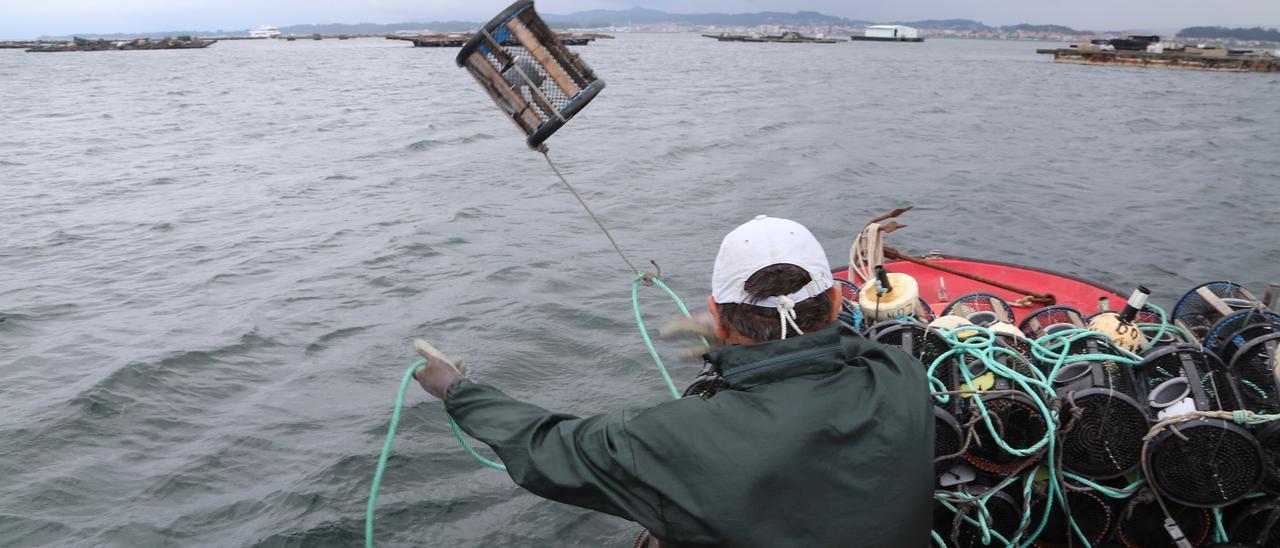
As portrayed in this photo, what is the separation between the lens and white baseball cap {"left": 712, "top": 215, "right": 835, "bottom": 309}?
90.7 inches

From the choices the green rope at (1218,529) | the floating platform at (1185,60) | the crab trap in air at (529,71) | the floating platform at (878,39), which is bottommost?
the green rope at (1218,529)

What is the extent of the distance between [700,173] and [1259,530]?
15603 mm

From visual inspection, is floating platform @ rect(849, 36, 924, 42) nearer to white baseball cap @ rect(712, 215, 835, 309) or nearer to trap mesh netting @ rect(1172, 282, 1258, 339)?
trap mesh netting @ rect(1172, 282, 1258, 339)

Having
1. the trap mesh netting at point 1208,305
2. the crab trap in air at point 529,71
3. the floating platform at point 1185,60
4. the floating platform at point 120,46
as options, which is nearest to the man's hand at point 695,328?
the crab trap in air at point 529,71

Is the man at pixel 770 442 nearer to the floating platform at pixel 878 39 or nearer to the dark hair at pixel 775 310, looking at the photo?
the dark hair at pixel 775 310

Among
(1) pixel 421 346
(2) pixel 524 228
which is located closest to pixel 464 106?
(2) pixel 524 228

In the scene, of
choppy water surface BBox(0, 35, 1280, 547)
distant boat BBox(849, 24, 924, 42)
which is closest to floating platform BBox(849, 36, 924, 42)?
distant boat BBox(849, 24, 924, 42)

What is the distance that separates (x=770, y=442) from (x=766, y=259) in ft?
1.74

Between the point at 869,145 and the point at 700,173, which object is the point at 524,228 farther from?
the point at 869,145

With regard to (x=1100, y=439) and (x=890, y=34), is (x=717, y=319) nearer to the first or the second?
(x=1100, y=439)

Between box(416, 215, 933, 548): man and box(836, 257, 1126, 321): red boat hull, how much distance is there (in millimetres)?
4956

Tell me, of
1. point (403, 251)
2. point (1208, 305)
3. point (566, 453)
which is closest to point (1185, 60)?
point (403, 251)

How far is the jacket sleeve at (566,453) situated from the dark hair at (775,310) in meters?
0.43

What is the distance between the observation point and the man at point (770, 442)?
2.03 m
